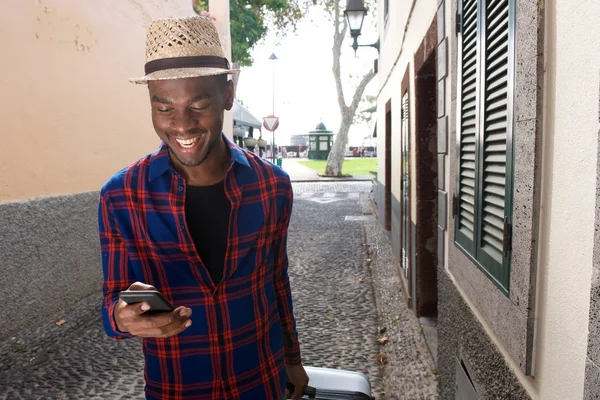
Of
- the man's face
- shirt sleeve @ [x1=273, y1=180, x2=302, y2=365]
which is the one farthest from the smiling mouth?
shirt sleeve @ [x1=273, y1=180, x2=302, y2=365]

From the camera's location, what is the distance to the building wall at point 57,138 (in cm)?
471

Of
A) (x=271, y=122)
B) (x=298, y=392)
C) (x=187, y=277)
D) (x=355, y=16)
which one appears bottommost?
(x=298, y=392)

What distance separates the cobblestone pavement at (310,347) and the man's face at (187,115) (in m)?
2.49

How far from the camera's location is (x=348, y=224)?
11.5m

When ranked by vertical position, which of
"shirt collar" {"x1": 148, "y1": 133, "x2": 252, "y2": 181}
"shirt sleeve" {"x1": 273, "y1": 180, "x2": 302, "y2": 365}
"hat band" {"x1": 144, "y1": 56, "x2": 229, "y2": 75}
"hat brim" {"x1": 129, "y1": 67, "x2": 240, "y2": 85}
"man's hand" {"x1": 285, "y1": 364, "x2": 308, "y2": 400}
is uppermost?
"hat band" {"x1": 144, "y1": 56, "x2": 229, "y2": 75}

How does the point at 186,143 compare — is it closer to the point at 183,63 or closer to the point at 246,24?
the point at 183,63

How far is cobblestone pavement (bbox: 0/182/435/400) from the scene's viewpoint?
146 inches

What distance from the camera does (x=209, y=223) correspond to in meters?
1.80

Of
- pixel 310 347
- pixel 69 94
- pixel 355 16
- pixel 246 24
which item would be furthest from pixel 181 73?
pixel 246 24

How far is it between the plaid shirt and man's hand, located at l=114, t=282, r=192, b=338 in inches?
5.8

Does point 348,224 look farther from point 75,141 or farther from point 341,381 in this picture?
point 341,381

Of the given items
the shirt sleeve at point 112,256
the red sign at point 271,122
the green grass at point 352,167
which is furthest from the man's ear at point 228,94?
the green grass at point 352,167

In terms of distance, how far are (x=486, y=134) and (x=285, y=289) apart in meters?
1.10

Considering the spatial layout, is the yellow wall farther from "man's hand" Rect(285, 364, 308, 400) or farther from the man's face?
"man's hand" Rect(285, 364, 308, 400)
